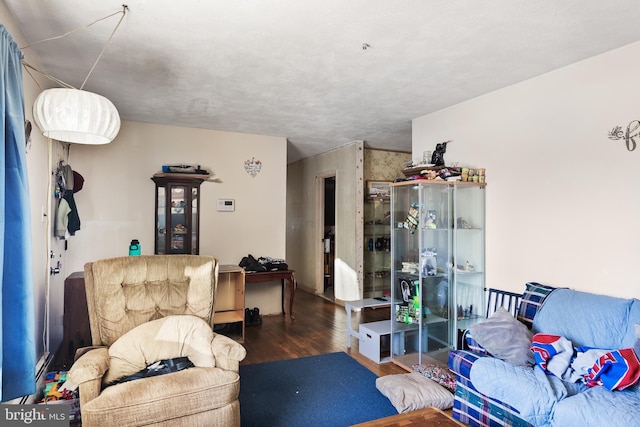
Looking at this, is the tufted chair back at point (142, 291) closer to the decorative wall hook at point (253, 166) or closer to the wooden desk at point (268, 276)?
the wooden desk at point (268, 276)

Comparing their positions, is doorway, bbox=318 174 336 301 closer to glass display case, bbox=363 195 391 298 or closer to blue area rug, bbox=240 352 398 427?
glass display case, bbox=363 195 391 298

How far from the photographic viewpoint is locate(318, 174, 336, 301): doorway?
6328 mm

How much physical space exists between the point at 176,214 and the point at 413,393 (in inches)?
125

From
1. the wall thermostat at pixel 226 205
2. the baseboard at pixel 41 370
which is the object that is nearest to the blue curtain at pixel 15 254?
the baseboard at pixel 41 370

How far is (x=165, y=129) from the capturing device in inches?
175

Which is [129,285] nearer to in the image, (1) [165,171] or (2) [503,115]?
(1) [165,171]

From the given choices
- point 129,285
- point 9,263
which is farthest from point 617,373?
point 9,263

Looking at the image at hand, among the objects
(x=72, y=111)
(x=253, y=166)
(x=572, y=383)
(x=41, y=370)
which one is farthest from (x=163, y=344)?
(x=253, y=166)

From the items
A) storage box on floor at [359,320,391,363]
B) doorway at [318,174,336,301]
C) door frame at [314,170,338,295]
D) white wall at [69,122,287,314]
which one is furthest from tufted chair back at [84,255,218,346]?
door frame at [314,170,338,295]

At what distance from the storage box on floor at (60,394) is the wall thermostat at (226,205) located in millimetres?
2495

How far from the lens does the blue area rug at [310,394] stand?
243 centimetres

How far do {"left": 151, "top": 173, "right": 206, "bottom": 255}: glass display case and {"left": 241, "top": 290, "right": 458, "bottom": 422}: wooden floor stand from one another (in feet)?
4.29

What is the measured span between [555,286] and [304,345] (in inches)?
93.6

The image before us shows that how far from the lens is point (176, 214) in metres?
4.25
